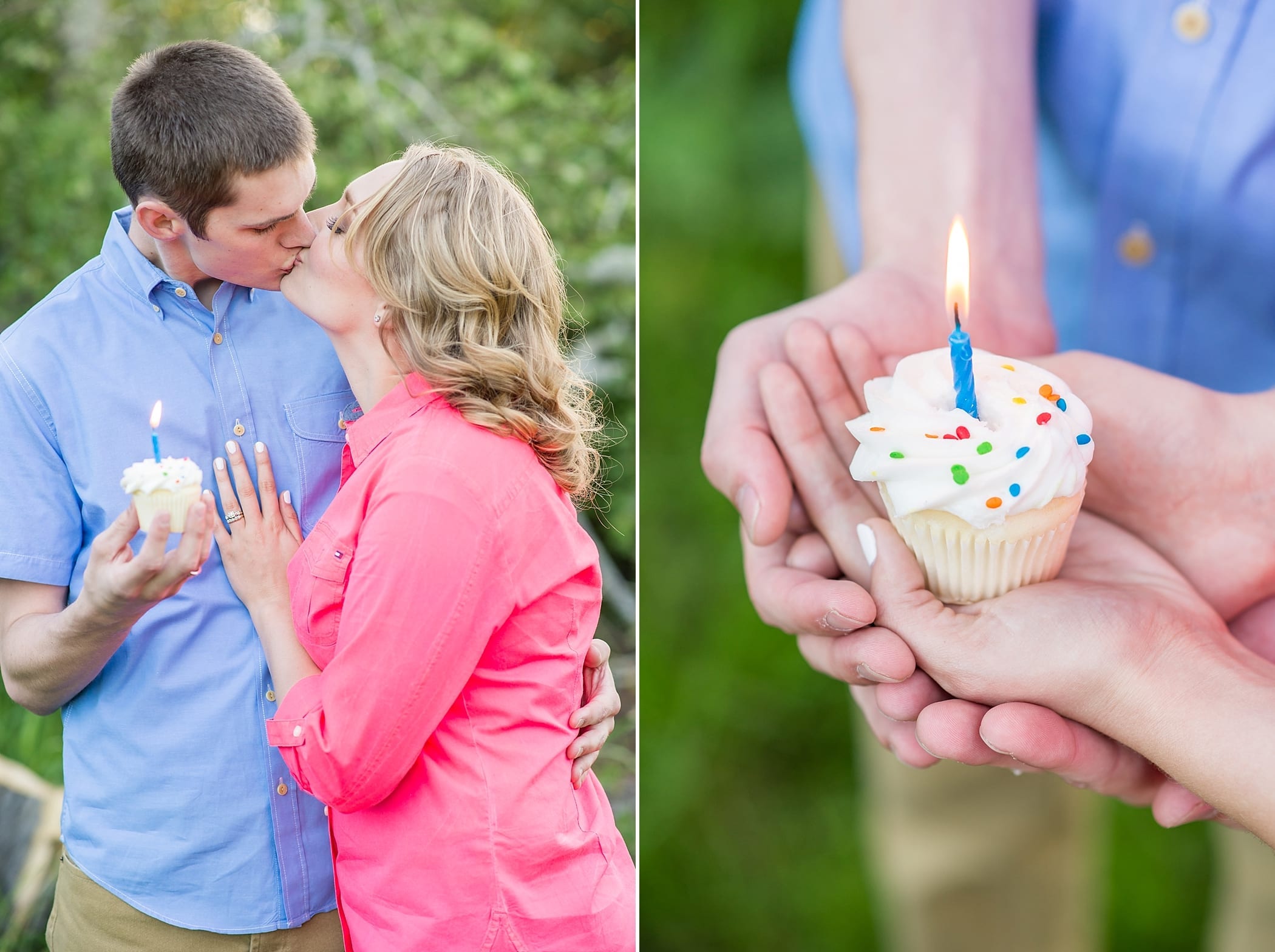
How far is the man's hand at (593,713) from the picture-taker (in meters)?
1.19

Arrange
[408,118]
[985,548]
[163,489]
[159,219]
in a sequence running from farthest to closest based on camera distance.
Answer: [408,118], [985,548], [159,219], [163,489]

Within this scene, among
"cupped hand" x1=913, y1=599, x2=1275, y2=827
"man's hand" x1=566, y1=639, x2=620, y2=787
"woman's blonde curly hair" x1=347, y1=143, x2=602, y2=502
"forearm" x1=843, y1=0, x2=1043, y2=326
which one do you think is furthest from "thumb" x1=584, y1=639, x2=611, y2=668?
"forearm" x1=843, y1=0, x2=1043, y2=326

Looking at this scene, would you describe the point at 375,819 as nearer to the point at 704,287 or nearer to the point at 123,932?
the point at 123,932

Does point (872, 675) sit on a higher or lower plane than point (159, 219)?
lower

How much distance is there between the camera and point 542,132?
2188mm

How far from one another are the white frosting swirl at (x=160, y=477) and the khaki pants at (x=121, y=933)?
42cm

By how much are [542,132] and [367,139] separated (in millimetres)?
403

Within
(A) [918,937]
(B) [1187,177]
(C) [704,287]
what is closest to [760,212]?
(C) [704,287]

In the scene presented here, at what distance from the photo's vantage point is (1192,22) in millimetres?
1511

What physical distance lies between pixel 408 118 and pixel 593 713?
1.26 m

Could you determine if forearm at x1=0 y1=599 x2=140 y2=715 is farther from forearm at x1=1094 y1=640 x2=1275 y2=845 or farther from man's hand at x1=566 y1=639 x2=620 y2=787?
forearm at x1=1094 y1=640 x2=1275 y2=845

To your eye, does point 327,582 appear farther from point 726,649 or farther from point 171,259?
point 726,649

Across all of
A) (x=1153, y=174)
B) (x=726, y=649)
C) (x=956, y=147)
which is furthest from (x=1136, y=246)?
(x=726, y=649)

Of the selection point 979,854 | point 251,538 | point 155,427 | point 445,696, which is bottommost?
point 979,854
